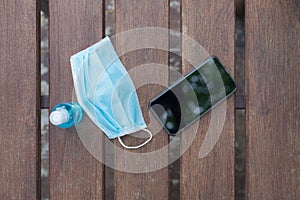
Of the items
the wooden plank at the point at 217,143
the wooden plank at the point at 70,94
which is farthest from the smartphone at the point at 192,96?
the wooden plank at the point at 70,94

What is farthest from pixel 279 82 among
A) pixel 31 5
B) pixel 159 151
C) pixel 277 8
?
pixel 31 5

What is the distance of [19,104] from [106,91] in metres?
0.16

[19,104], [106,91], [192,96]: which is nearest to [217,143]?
[192,96]

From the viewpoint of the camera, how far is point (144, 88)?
85 cm

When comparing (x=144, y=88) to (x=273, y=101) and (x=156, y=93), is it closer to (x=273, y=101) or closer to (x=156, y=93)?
(x=156, y=93)

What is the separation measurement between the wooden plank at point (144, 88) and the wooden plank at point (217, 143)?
4cm

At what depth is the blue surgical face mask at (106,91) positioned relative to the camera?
2.79ft

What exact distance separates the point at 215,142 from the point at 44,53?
1.95 ft

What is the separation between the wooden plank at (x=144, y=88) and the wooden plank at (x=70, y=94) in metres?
0.04

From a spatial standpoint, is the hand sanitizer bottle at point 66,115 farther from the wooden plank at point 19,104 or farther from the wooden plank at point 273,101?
the wooden plank at point 273,101

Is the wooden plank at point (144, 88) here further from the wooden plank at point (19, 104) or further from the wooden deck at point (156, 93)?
the wooden plank at point (19, 104)

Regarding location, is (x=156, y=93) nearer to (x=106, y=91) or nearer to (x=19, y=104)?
(x=106, y=91)

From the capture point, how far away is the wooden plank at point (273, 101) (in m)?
0.82

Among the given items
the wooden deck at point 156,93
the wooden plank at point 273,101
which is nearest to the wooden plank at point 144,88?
the wooden deck at point 156,93
